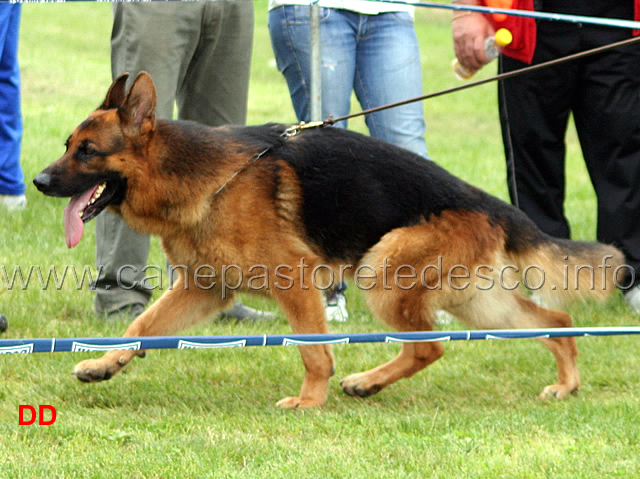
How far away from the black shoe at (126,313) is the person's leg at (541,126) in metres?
2.49

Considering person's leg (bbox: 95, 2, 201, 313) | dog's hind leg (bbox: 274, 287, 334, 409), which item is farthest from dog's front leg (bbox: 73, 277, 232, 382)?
person's leg (bbox: 95, 2, 201, 313)

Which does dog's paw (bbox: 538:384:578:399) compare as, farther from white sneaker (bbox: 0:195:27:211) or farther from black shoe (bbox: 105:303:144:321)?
white sneaker (bbox: 0:195:27:211)

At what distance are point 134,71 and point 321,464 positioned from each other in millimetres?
2421

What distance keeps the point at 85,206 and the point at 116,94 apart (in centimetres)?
50

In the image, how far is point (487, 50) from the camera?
4980 millimetres

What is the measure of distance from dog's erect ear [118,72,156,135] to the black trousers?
2.71m

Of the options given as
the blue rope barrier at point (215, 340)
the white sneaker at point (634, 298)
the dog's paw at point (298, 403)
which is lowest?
the white sneaker at point (634, 298)

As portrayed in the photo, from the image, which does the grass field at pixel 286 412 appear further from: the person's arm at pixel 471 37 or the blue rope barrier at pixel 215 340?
the person's arm at pixel 471 37

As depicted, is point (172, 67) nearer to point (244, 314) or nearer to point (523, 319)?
point (244, 314)

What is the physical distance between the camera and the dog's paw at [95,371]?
399 cm

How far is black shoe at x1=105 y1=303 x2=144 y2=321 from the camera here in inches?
199

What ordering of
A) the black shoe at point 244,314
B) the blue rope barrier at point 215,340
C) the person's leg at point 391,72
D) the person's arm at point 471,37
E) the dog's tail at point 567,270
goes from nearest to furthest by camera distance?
the blue rope barrier at point 215,340, the dog's tail at point 567,270, the person's arm at point 471,37, the person's leg at point 391,72, the black shoe at point 244,314

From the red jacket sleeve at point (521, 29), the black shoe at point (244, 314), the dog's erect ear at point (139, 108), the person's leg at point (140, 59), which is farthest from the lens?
the black shoe at point (244, 314)

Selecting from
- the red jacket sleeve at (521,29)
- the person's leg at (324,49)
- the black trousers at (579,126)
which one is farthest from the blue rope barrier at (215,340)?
the black trousers at (579,126)
